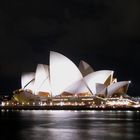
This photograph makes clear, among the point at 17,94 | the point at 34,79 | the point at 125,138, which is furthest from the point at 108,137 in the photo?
the point at 17,94

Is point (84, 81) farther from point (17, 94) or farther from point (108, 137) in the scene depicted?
point (108, 137)

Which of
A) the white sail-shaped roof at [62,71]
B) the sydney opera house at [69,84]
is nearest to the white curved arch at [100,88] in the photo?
the sydney opera house at [69,84]

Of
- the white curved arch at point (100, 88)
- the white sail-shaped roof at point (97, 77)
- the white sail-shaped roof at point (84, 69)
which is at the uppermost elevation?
the white sail-shaped roof at point (84, 69)

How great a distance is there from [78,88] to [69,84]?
3.52 m

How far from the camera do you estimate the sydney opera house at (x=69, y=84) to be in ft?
342

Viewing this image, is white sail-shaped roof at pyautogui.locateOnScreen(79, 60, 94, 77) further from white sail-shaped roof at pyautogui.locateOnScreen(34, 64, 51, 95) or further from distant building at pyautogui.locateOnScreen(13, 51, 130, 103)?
white sail-shaped roof at pyautogui.locateOnScreen(34, 64, 51, 95)

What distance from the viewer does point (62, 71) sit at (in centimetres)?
10406

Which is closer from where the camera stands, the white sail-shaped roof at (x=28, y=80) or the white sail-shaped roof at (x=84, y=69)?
the white sail-shaped roof at (x=84, y=69)

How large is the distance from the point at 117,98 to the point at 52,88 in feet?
58.6

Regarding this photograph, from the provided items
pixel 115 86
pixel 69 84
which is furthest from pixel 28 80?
pixel 115 86

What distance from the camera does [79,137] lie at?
42.8 m

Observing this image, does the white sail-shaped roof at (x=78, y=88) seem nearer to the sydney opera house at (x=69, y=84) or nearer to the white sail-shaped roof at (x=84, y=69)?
the sydney opera house at (x=69, y=84)

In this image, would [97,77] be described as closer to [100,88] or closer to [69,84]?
[100,88]

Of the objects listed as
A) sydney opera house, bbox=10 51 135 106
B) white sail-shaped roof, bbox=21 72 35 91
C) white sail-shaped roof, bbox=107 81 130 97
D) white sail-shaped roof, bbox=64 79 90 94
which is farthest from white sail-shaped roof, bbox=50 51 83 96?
white sail-shaped roof, bbox=21 72 35 91
